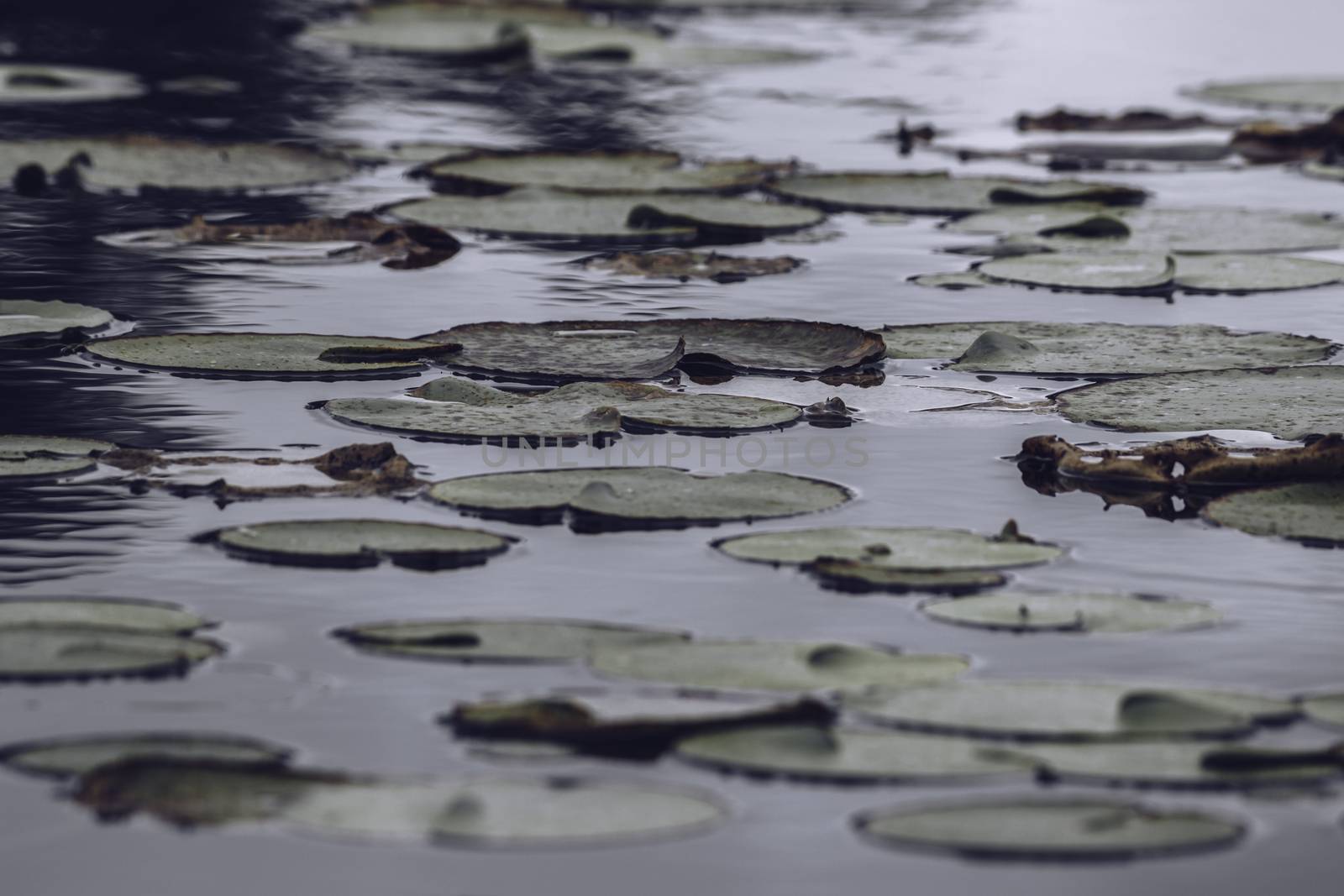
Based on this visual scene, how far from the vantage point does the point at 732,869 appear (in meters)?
2.60

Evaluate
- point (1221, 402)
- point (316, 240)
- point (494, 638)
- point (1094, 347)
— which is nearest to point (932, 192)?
point (316, 240)

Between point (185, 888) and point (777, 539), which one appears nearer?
point (185, 888)

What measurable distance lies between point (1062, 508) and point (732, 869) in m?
1.73

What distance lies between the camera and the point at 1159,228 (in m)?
7.20

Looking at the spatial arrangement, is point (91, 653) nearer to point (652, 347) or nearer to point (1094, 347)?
point (652, 347)

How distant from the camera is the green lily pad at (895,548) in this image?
12.0 ft

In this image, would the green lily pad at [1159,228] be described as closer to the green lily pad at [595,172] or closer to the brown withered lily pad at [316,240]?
the green lily pad at [595,172]

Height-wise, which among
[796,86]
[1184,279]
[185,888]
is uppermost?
[796,86]

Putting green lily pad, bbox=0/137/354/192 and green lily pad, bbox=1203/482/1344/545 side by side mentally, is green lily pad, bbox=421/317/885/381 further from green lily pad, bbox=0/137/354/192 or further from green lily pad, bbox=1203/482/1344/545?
A: green lily pad, bbox=0/137/354/192

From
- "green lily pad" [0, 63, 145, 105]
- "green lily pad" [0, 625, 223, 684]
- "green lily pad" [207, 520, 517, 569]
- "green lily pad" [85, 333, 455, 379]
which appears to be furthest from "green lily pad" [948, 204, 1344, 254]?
"green lily pad" [0, 63, 145, 105]

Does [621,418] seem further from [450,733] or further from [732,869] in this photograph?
[732,869]

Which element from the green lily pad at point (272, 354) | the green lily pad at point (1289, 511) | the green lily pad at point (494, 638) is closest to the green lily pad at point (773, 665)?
the green lily pad at point (494, 638)

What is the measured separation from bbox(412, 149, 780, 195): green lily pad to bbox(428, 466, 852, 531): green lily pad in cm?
355

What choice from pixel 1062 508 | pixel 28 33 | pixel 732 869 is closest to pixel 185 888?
pixel 732 869
